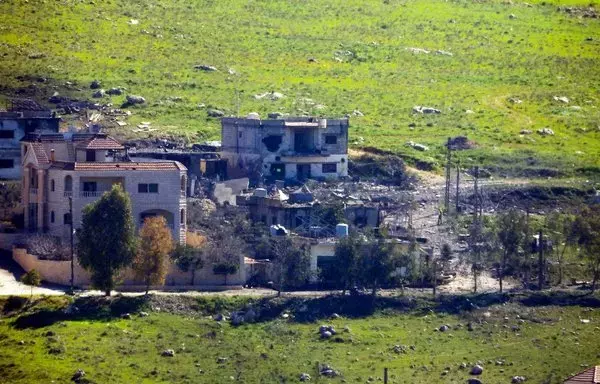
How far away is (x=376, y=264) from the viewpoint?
88.8m

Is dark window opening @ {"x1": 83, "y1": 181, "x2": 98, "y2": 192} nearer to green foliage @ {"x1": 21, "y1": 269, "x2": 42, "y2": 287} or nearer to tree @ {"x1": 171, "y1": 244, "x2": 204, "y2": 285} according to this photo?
tree @ {"x1": 171, "y1": 244, "x2": 204, "y2": 285}

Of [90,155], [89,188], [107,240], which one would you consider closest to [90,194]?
[89,188]

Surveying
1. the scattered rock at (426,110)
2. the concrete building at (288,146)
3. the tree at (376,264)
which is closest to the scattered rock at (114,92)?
the concrete building at (288,146)

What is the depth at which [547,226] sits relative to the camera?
99375mm

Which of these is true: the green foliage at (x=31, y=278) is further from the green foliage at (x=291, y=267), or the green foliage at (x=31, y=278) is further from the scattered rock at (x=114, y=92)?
the scattered rock at (x=114, y=92)

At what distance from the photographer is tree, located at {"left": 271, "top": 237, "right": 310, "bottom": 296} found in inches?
3486

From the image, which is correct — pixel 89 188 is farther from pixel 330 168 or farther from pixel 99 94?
pixel 99 94

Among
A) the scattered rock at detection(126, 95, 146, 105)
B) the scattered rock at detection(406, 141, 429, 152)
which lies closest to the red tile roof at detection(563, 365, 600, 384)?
the scattered rock at detection(406, 141, 429, 152)

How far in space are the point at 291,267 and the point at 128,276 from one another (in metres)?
6.18

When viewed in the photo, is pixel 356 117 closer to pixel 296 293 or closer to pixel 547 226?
pixel 547 226

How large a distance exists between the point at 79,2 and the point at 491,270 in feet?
209

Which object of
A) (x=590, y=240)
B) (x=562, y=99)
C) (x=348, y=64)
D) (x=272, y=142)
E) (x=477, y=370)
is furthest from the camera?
(x=348, y=64)

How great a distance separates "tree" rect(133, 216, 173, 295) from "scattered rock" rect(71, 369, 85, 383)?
879cm

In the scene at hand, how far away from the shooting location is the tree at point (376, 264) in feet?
290
